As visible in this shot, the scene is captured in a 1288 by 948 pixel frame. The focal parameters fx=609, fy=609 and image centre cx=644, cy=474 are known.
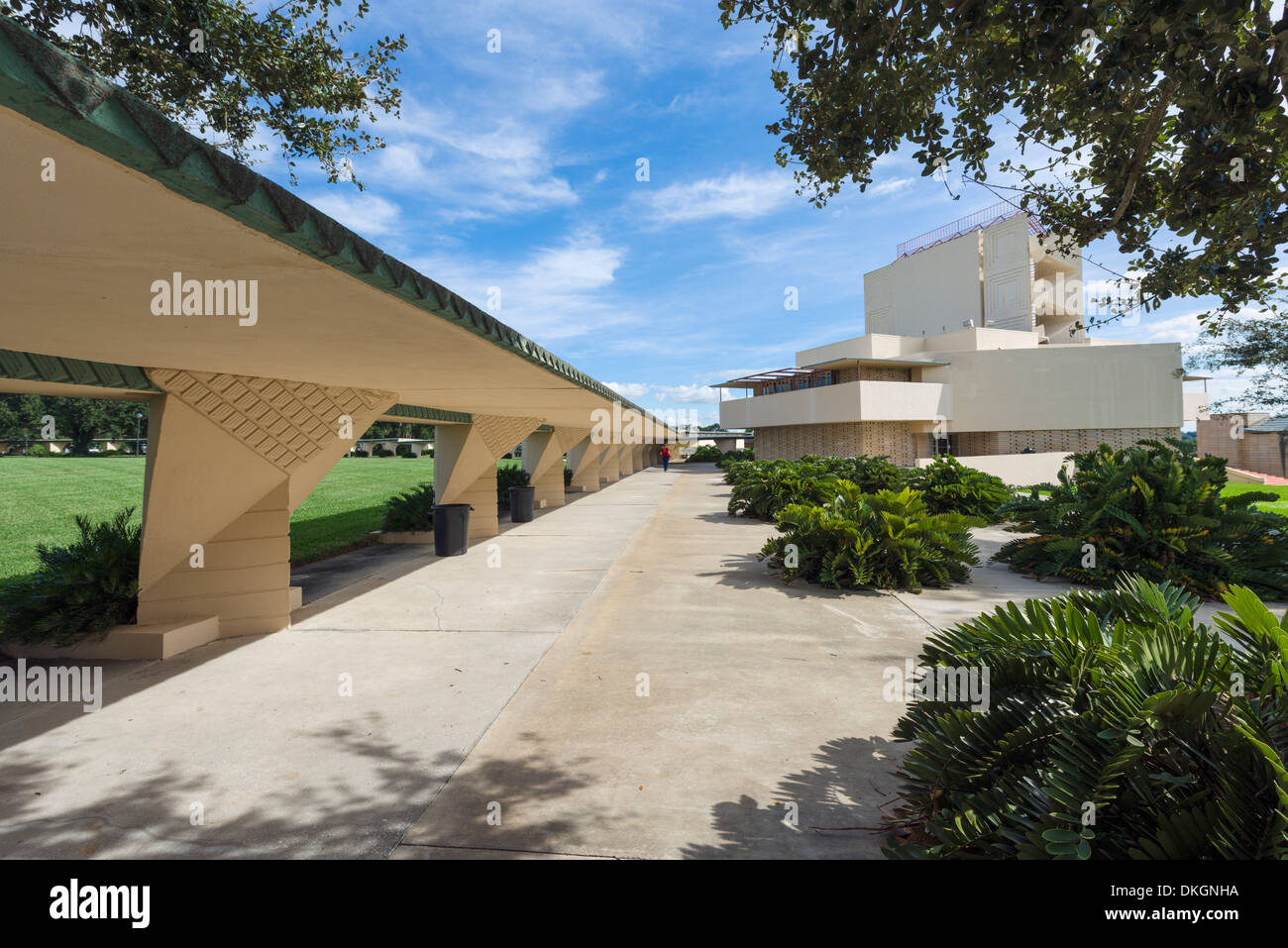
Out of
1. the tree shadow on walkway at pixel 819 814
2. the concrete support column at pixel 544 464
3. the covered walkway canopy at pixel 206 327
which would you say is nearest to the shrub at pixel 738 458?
the concrete support column at pixel 544 464

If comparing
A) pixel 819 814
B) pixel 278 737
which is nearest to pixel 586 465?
pixel 278 737

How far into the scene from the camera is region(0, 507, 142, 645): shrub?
5426mm

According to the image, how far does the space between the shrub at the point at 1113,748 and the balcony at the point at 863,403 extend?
94.2ft

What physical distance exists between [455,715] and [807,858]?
2.57 m

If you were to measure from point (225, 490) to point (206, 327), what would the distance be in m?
2.98

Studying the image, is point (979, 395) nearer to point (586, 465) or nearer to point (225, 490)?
point (586, 465)

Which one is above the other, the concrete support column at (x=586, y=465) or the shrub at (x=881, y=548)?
the concrete support column at (x=586, y=465)

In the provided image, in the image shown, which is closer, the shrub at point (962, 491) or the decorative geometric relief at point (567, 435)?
the shrub at point (962, 491)

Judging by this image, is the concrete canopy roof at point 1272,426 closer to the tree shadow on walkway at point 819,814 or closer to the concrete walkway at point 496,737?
the concrete walkway at point 496,737

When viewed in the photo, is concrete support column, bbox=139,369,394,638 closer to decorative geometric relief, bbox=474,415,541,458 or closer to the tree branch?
decorative geometric relief, bbox=474,415,541,458

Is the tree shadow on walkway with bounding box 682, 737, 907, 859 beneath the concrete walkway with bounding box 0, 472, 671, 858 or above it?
beneath

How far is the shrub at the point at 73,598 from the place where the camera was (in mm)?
5426

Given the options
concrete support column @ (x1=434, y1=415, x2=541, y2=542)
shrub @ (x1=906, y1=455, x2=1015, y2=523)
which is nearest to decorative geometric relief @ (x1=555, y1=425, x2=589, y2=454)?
concrete support column @ (x1=434, y1=415, x2=541, y2=542)

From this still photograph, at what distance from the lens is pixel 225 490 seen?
19.7 ft
